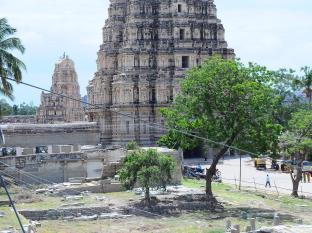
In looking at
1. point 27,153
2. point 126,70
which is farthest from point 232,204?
point 126,70

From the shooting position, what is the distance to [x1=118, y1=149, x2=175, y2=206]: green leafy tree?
2878 cm

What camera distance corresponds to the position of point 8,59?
28234 millimetres

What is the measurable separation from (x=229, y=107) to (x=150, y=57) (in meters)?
25.9

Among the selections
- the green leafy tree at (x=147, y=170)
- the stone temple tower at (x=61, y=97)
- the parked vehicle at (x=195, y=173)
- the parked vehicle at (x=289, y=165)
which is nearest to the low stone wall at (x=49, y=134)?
the parked vehicle at (x=195, y=173)

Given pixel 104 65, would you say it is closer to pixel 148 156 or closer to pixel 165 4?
pixel 165 4

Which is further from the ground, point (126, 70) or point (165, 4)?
point (165, 4)

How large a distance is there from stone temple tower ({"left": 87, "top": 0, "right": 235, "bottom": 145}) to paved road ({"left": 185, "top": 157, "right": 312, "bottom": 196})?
22.3 feet

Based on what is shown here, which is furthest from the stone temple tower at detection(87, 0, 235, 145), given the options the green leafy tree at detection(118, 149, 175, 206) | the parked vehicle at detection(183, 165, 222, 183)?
the green leafy tree at detection(118, 149, 175, 206)

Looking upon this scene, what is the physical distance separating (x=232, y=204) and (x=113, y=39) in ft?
104

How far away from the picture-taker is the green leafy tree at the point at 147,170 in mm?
28781

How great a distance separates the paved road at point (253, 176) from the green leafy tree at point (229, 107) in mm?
7392

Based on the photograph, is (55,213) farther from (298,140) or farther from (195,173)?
(195,173)

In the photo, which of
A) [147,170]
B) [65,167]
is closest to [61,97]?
[65,167]

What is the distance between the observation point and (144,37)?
5622cm
